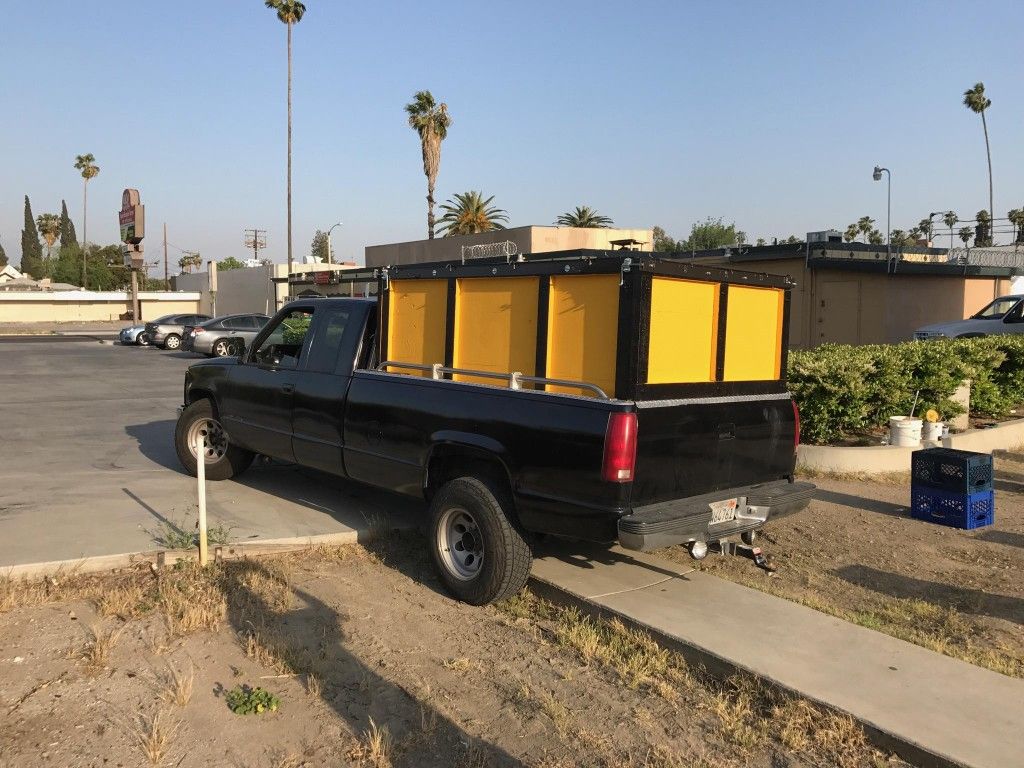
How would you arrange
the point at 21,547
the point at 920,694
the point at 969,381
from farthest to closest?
1. the point at 969,381
2. the point at 21,547
3. the point at 920,694

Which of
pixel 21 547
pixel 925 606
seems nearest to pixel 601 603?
pixel 925 606

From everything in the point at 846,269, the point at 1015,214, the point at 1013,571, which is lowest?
the point at 1013,571

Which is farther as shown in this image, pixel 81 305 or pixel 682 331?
pixel 81 305

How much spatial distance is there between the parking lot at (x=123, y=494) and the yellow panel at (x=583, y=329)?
8.55 ft

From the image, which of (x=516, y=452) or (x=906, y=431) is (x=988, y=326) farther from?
(x=516, y=452)

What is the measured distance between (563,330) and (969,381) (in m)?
8.61

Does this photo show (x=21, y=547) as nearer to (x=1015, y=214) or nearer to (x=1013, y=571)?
(x=1013, y=571)

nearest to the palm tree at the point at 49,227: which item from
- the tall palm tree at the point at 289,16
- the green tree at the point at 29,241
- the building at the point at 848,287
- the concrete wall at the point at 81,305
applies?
the green tree at the point at 29,241

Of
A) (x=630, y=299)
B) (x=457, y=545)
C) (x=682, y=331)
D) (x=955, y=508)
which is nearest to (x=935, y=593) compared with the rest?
(x=955, y=508)

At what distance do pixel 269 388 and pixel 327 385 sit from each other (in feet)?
2.95

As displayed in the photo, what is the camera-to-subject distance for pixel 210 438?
8586mm

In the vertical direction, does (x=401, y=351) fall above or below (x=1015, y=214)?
below

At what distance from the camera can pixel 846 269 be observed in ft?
71.3

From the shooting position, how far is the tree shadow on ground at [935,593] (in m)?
5.53
